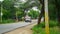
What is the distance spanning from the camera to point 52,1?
62.8 ft

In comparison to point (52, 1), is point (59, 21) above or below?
below

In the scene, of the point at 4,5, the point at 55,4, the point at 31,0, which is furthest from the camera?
the point at 4,5

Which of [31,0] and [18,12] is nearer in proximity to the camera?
[31,0]

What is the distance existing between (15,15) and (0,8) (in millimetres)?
16969

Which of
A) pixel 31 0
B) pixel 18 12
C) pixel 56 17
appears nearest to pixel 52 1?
pixel 56 17

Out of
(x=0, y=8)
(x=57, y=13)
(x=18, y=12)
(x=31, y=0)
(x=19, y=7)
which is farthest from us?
(x=19, y=7)

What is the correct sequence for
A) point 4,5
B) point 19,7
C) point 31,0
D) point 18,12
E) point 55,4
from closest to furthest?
point 55,4 → point 31,0 → point 4,5 → point 18,12 → point 19,7

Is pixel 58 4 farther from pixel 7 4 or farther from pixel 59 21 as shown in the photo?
pixel 7 4

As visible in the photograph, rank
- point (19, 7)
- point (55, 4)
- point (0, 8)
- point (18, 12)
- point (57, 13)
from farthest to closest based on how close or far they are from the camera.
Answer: point (19, 7), point (18, 12), point (0, 8), point (55, 4), point (57, 13)

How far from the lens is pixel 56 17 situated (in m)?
17.4

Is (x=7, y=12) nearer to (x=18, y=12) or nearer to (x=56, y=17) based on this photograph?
(x=18, y=12)

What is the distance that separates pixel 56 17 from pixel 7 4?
51.2 metres

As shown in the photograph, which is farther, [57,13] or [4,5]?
[4,5]

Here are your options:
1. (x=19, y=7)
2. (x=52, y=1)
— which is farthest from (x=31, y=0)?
(x=19, y=7)
